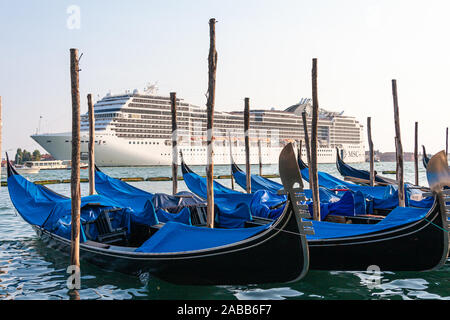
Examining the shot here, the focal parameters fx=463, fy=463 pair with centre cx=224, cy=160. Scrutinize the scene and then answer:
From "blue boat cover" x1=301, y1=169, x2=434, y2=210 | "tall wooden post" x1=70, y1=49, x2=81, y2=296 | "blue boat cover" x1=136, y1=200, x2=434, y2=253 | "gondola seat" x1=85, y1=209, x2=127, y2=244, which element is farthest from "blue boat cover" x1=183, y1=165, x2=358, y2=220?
"tall wooden post" x1=70, y1=49, x2=81, y2=296

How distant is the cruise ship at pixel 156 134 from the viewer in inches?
1705

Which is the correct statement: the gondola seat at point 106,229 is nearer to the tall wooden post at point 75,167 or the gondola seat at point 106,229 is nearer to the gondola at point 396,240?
the tall wooden post at point 75,167

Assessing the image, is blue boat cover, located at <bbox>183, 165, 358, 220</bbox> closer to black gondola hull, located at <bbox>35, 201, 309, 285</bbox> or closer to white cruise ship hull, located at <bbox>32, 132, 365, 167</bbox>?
black gondola hull, located at <bbox>35, 201, 309, 285</bbox>

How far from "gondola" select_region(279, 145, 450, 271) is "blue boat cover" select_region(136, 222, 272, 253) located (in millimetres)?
1641

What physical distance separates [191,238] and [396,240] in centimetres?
282

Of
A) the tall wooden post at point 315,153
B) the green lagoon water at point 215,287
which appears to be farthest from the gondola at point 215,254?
the tall wooden post at point 315,153

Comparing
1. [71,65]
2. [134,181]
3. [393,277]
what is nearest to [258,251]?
[393,277]

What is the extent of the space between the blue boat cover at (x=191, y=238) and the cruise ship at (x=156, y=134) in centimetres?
3452

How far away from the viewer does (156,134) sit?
4594cm

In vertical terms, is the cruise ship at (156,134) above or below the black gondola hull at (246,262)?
above

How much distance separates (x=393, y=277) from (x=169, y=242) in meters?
3.22

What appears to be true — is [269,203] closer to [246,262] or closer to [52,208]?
[246,262]

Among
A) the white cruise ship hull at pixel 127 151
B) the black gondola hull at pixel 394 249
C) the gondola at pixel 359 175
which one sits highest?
the white cruise ship hull at pixel 127 151
